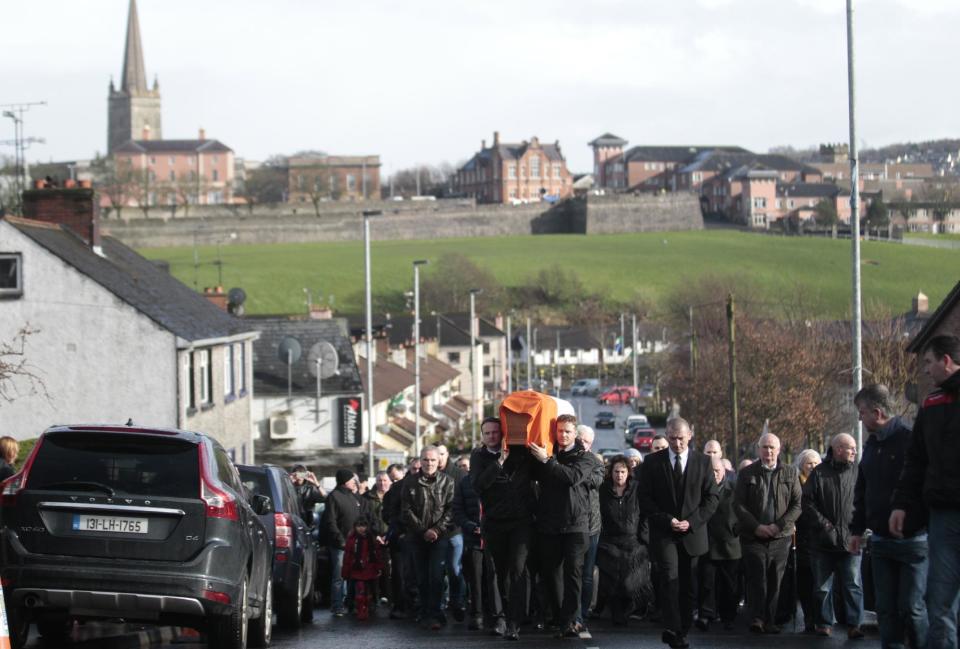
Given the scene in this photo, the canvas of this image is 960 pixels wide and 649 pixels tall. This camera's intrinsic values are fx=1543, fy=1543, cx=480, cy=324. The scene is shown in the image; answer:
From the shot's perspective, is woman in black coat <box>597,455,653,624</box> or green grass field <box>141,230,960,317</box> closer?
woman in black coat <box>597,455,653,624</box>

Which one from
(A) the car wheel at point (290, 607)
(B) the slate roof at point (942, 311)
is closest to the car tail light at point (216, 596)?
(A) the car wheel at point (290, 607)

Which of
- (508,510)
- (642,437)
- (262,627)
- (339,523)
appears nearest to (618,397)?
(642,437)

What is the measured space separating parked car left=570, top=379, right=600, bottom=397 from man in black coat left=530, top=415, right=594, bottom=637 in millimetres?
104360

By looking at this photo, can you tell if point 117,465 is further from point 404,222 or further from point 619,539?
point 404,222

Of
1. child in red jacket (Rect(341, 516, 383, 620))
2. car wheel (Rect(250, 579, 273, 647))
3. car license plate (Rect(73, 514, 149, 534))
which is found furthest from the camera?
child in red jacket (Rect(341, 516, 383, 620))

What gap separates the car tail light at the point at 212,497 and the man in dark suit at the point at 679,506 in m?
3.99

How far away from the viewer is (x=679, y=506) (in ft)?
43.8

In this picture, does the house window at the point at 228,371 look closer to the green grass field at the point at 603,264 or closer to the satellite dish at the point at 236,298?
the satellite dish at the point at 236,298

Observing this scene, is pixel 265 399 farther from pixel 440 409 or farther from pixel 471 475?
pixel 471 475

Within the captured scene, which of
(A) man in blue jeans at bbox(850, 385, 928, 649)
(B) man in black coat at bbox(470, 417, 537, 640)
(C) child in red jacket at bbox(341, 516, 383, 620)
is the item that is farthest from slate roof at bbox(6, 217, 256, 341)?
(A) man in blue jeans at bbox(850, 385, 928, 649)

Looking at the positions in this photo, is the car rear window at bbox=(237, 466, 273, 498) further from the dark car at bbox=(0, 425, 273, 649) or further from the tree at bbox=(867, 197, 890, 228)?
the tree at bbox=(867, 197, 890, 228)

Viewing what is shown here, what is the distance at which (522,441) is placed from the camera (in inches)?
537

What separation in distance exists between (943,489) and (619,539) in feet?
20.8

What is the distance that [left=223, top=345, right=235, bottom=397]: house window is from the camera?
34312 mm
